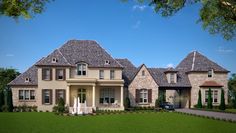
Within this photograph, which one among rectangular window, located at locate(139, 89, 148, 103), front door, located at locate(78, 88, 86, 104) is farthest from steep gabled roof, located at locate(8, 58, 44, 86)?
rectangular window, located at locate(139, 89, 148, 103)

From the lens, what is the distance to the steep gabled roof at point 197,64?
46056 mm

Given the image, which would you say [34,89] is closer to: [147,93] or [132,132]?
[147,93]

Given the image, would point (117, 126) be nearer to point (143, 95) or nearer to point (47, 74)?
point (47, 74)

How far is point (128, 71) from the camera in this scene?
4644 cm

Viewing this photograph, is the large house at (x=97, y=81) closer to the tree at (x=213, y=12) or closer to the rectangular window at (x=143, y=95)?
the rectangular window at (x=143, y=95)

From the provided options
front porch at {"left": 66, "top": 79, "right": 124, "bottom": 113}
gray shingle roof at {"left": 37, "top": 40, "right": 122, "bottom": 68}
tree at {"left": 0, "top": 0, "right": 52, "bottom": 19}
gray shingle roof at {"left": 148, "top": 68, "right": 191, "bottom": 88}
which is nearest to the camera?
tree at {"left": 0, "top": 0, "right": 52, "bottom": 19}

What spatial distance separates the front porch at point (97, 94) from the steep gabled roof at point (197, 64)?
1075cm

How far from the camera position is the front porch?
40.1 metres

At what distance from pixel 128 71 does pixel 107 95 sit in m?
5.56

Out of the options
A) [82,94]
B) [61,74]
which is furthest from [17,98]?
[82,94]

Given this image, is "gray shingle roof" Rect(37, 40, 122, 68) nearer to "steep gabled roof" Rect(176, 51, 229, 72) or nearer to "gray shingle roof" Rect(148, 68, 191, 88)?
"gray shingle roof" Rect(148, 68, 191, 88)

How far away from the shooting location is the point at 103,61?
140ft

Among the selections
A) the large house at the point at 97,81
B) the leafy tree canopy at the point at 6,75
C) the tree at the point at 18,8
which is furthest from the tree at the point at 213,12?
the leafy tree canopy at the point at 6,75

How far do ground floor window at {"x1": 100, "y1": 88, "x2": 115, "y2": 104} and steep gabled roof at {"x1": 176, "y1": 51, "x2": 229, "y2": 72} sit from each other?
1136cm
